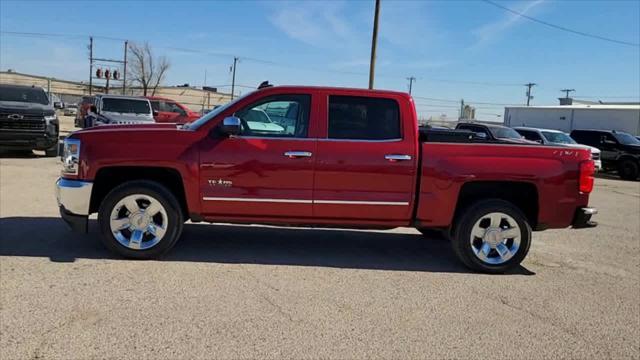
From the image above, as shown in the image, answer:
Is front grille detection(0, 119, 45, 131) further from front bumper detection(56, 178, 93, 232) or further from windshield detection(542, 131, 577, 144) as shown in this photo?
windshield detection(542, 131, 577, 144)

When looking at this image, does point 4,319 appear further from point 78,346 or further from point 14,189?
point 14,189

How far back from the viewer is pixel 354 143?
5547mm

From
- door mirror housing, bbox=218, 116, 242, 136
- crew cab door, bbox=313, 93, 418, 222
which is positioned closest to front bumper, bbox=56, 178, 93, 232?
door mirror housing, bbox=218, 116, 242, 136

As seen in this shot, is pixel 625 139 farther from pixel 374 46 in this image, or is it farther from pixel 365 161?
pixel 365 161

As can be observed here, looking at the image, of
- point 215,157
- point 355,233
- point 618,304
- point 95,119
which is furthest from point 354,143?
point 95,119

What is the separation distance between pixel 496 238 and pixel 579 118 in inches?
1877

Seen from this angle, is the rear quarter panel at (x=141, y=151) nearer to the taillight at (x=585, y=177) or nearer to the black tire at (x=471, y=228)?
the black tire at (x=471, y=228)

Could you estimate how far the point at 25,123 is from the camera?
1409 cm

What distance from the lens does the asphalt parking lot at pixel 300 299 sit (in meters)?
3.66

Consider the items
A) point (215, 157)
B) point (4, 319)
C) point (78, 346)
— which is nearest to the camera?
point (78, 346)

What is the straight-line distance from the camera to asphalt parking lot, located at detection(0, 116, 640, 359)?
3.66m

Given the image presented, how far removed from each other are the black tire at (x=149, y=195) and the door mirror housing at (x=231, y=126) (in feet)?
2.88

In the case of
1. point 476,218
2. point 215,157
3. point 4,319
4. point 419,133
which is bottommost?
point 4,319

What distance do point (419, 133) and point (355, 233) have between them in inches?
79.2
